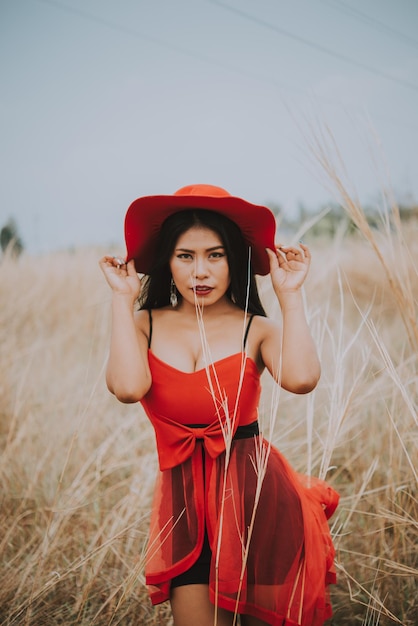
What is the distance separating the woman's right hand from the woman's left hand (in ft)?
1.38

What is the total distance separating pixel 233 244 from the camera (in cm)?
159

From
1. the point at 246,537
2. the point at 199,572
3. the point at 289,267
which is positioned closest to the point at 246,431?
the point at 246,537

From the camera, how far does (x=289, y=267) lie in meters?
1.58

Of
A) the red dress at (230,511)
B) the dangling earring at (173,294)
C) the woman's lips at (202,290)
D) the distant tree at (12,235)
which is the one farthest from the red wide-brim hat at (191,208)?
the distant tree at (12,235)

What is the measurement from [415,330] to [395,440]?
4.45 feet

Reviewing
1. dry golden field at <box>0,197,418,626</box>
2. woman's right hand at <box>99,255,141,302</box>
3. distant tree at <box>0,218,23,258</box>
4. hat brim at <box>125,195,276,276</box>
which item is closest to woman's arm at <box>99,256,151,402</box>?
woman's right hand at <box>99,255,141,302</box>

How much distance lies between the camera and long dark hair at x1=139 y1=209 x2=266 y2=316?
5.04 ft

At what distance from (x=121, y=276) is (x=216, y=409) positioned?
495mm

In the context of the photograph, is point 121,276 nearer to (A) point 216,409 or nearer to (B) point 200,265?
(B) point 200,265

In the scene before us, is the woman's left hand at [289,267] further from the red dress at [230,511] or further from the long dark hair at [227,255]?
the red dress at [230,511]

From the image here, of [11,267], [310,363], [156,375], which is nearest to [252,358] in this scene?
[310,363]

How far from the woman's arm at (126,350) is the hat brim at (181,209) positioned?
0.45 feet

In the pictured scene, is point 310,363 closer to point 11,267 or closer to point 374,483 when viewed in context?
point 374,483

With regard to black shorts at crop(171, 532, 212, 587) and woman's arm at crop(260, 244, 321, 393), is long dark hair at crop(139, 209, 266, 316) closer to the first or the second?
woman's arm at crop(260, 244, 321, 393)
